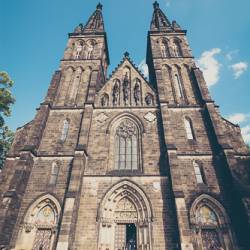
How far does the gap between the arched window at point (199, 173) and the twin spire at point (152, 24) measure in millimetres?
16700

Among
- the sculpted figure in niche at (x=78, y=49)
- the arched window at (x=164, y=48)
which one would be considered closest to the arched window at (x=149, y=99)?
the arched window at (x=164, y=48)

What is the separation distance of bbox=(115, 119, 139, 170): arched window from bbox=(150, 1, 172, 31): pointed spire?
1405 centimetres

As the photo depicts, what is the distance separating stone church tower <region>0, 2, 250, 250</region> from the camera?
39.8 feet

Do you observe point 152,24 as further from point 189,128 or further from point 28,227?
point 28,227

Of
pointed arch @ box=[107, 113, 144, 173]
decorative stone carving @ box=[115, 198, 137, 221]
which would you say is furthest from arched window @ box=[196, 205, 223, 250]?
pointed arch @ box=[107, 113, 144, 173]

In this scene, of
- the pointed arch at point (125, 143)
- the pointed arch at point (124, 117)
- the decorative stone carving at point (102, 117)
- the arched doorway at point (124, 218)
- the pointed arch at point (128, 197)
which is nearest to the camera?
the arched doorway at point (124, 218)

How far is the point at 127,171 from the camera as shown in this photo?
578 inches

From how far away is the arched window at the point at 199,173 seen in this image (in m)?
13.9

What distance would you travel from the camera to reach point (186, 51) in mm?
21984

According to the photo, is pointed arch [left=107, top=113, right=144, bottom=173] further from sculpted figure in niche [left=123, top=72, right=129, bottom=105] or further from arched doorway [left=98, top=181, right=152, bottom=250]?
sculpted figure in niche [left=123, top=72, right=129, bottom=105]

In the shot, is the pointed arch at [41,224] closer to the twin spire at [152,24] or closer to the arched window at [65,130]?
the arched window at [65,130]

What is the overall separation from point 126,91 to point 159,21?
13455mm

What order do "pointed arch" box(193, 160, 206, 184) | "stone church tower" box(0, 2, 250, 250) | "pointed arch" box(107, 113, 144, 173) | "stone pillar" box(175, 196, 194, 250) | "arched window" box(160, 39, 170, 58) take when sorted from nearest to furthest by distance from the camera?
"stone pillar" box(175, 196, 194, 250) → "stone church tower" box(0, 2, 250, 250) → "pointed arch" box(193, 160, 206, 184) → "pointed arch" box(107, 113, 144, 173) → "arched window" box(160, 39, 170, 58)

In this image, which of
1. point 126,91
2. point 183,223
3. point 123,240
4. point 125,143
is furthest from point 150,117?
point 123,240
